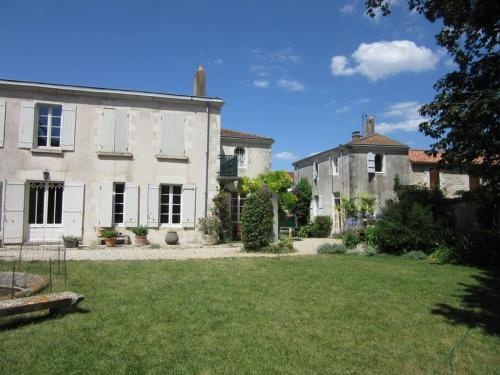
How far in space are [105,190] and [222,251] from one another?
5.11m

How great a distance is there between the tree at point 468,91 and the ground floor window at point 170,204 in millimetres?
9971

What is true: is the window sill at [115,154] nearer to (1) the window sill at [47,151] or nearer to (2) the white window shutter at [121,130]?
(2) the white window shutter at [121,130]

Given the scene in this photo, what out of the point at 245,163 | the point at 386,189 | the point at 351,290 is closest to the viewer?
the point at 351,290

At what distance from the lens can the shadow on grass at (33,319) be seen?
4.56 m

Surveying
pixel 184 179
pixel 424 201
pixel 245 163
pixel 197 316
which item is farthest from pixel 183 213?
pixel 197 316

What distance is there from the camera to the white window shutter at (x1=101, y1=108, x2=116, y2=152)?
14.5 meters

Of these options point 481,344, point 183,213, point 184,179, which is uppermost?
point 184,179

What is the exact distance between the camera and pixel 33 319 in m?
4.85

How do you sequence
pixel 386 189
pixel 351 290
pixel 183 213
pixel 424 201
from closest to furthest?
pixel 351 290, pixel 424 201, pixel 183 213, pixel 386 189

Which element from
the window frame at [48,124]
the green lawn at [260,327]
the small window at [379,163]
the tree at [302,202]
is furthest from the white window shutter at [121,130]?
the small window at [379,163]

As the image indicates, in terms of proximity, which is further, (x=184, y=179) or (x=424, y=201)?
(x=184, y=179)

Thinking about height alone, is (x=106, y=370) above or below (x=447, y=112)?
below

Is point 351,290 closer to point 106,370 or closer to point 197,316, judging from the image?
point 197,316

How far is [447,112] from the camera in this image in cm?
556
